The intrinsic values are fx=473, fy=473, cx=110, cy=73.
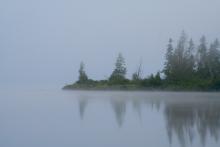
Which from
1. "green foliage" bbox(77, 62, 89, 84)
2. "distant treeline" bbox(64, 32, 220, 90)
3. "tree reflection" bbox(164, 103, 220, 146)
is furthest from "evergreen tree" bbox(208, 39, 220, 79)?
"tree reflection" bbox(164, 103, 220, 146)

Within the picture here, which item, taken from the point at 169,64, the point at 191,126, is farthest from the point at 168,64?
the point at 191,126

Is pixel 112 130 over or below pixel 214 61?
below

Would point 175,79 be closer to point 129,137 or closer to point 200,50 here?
point 200,50

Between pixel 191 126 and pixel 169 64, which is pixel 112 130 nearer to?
pixel 191 126

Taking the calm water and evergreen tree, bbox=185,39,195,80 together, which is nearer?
the calm water

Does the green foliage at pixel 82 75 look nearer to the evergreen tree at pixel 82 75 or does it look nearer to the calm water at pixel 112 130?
the evergreen tree at pixel 82 75

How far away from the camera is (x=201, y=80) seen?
47500mm

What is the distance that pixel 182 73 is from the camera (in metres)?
48.0

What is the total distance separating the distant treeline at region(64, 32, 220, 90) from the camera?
155ft

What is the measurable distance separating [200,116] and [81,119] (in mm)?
4199

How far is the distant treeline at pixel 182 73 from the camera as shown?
155 ft

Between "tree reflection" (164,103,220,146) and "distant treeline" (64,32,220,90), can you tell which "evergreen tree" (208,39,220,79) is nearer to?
"distant treeline" (64,32,220,90)

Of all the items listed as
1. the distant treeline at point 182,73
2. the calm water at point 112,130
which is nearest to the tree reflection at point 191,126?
the calm water at point 112,130

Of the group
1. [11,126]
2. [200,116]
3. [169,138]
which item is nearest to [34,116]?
[11,126]
